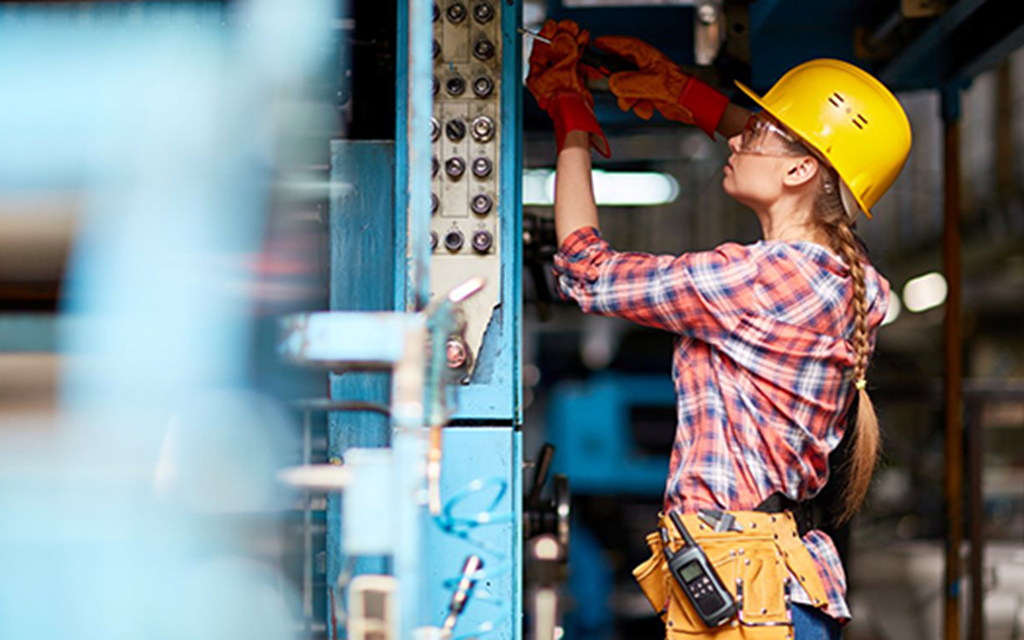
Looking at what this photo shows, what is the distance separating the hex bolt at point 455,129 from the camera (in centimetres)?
262

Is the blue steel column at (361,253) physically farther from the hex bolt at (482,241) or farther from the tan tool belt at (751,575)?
the tan tool belt at (751,575)

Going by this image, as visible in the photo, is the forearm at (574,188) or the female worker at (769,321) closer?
the female worker at (769,321)

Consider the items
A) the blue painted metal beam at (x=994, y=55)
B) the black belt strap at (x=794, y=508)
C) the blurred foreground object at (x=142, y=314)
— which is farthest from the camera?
the blue painted metal beam at (x=994, y=55)

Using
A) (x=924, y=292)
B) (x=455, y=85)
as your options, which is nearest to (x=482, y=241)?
(x=455, y=85)

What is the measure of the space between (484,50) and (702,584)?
1.36 metres

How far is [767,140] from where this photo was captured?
2504 mm

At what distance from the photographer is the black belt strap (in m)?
2.36

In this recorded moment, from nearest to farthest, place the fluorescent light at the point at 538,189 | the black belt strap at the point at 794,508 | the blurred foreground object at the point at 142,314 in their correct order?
1. the black belt strap at the point at 794,508
2. the blurred foreground object at the point at 142,314
3. the fluorescent light at the point at 538,189

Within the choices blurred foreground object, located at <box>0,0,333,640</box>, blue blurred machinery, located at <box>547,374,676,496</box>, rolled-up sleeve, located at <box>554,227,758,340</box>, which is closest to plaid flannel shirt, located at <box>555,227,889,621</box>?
rolled-up sleeve, located at <box>554,227,758,340</box>

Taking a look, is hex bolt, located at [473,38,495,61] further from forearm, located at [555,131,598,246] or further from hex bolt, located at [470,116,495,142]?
forearm, located at [555,131,598,246]

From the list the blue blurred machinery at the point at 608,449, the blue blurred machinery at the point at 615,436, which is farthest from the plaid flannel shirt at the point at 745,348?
the blue blurred machinery at the point at 615,436

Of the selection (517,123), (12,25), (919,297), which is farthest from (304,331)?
(919,297)

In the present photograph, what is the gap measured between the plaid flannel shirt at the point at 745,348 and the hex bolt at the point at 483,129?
39 centimetres

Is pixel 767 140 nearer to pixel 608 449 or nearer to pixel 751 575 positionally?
pixel 751 575
